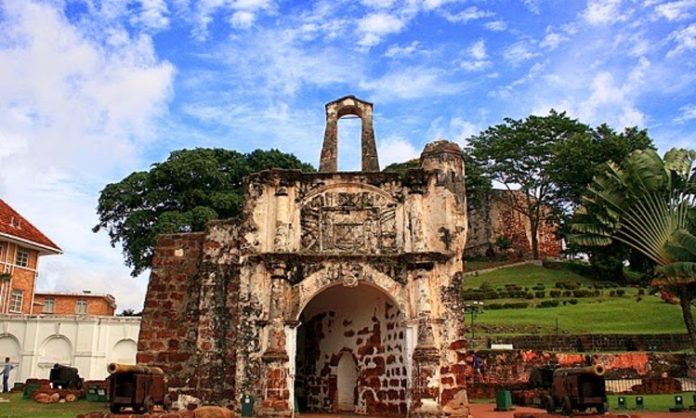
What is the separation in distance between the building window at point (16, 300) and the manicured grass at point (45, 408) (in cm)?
1833

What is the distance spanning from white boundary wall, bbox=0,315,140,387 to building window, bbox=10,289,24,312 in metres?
3.05

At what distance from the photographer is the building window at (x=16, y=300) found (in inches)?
1334

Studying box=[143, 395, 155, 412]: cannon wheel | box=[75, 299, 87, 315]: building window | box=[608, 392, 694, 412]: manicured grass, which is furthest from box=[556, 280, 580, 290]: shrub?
box=[143, 395, 155, 412]: cannon wheel

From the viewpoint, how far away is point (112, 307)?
4125cm

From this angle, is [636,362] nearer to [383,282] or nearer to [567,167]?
[383,282]

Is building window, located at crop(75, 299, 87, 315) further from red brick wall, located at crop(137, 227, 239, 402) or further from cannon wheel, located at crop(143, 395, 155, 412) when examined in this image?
cannon wheel, located at crop(143, 395, 155, 412)

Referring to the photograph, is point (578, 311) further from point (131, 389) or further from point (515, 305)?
point (131, 389)

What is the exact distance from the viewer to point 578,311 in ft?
105

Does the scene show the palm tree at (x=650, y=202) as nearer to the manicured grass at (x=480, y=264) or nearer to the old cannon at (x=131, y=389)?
the old cannon at (x=131, y=389)

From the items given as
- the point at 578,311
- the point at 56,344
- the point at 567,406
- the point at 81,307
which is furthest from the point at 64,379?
the point at 578,311

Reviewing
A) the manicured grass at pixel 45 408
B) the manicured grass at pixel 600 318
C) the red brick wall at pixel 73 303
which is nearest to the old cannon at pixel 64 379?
the manicured grass at pixel 45 408

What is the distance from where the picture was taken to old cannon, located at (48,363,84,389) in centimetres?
1959

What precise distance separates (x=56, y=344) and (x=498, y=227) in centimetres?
3658

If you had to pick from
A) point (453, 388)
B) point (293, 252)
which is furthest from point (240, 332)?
point (453, 388)
